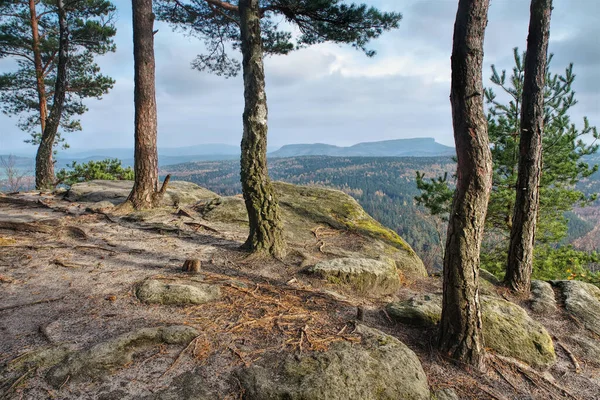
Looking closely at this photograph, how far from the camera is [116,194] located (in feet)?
28.1

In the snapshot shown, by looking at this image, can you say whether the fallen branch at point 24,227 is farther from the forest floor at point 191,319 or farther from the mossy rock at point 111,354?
the mossy rock at point 111,354

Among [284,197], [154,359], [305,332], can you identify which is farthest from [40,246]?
[284,197]

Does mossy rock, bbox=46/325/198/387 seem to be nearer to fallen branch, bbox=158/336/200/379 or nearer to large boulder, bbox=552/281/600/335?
fallen branch, bbox=158/336/200/379

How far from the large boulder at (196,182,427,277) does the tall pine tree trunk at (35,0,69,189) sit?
748 cm

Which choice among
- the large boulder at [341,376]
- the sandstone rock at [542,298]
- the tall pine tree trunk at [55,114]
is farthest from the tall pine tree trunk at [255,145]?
the tall pine tree trunk at [55,114]

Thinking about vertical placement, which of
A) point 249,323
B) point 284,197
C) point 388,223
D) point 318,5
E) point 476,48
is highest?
point 318,5

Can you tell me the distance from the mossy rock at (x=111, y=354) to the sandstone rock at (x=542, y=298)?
4704 mm

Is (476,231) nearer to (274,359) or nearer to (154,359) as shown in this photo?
(274,359)

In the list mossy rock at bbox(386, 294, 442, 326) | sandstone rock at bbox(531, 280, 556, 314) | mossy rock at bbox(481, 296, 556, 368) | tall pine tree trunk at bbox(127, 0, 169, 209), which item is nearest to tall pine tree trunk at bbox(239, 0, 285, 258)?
mossy rock at bbox(386, 294, 442, 326)

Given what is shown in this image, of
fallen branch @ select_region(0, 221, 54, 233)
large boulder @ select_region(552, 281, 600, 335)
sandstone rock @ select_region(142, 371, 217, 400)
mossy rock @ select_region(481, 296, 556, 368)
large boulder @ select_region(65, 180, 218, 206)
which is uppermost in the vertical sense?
large boulder @ select_region(65, 180, 218, 206)

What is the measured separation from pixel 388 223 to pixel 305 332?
9990 cm

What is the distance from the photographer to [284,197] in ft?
27.9

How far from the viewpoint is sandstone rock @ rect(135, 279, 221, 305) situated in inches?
130

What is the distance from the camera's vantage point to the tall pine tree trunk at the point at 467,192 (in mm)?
2613
